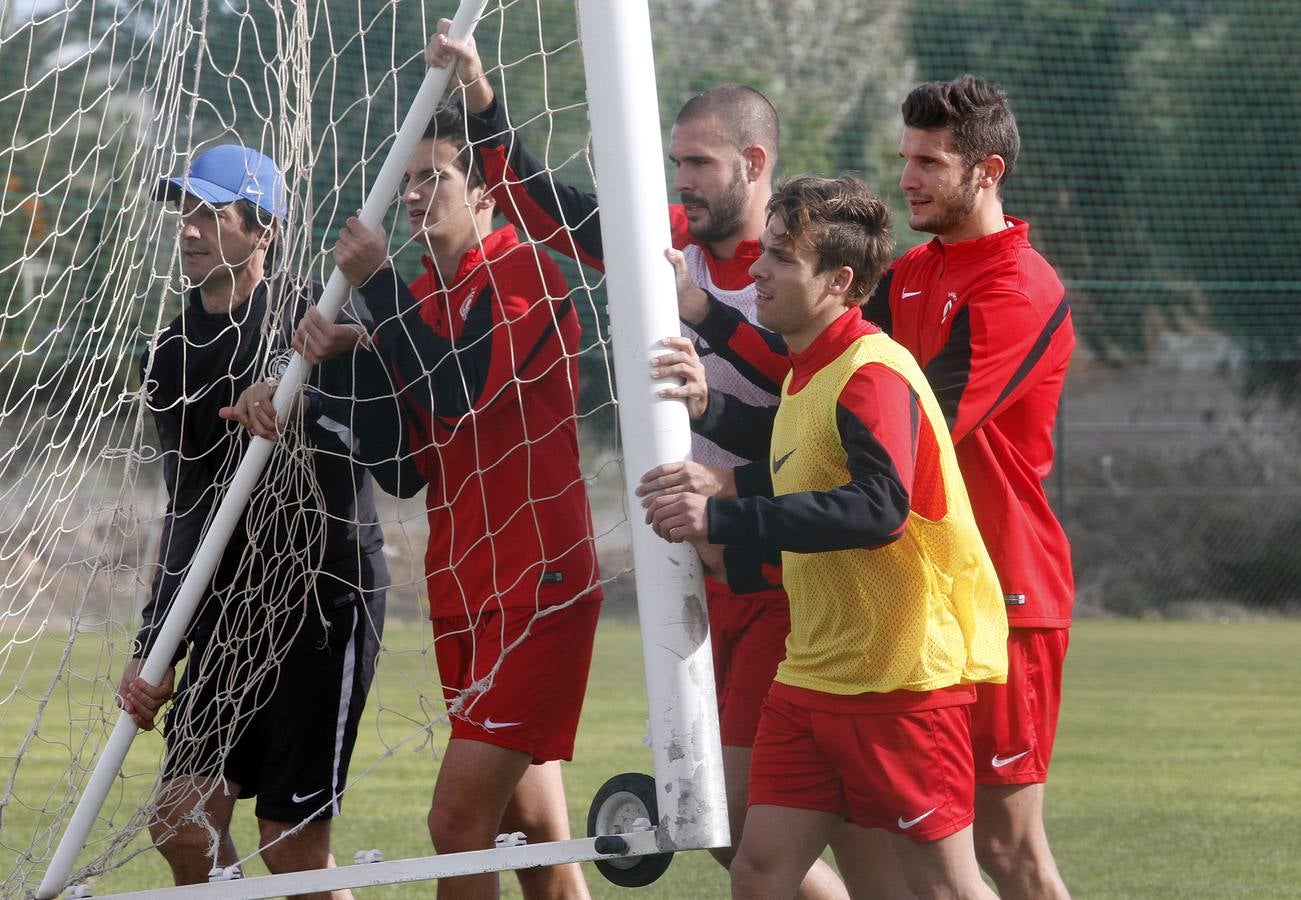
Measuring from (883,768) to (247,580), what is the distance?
5.29ft

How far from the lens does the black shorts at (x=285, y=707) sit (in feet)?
12.5

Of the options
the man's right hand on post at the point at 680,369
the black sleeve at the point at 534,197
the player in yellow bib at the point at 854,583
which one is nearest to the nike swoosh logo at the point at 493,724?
the player in yellow bib at the point at 854,583

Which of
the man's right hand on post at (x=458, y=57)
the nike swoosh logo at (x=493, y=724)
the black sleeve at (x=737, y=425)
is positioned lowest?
the nike swoosh logo at (x=493, y=724)

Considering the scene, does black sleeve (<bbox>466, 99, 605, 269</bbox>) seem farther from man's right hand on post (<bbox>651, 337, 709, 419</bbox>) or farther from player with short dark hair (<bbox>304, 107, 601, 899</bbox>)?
man's right hand on post (<bbox>651, 337, 709, 419</bbox>)

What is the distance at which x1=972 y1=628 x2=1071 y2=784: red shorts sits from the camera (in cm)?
323

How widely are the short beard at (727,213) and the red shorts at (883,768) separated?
1203mm

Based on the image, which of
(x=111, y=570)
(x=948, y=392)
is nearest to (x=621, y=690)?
(x=111, y=570)

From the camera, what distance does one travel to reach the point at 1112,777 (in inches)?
296

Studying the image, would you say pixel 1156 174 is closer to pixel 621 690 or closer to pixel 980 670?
pixel 621 690

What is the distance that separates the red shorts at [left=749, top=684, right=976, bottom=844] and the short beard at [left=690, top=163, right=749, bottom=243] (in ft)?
3.95

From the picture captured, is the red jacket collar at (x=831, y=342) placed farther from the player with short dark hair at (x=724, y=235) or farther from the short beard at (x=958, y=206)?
the player with short dark hair at (x=724, y=235)

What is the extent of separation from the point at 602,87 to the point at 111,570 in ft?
6.07

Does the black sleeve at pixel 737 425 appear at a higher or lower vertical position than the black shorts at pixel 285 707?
higher

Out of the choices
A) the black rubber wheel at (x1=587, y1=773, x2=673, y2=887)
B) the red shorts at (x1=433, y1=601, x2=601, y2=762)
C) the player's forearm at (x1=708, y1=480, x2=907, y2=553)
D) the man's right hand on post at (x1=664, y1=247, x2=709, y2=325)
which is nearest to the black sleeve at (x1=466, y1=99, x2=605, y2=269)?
the man's right hand on post at (x1=664, y1=247, x2=709, y2=325)
